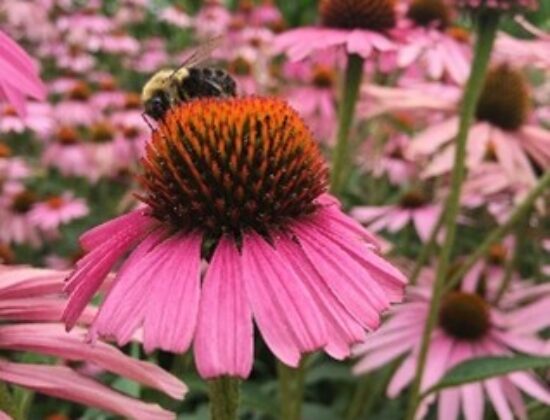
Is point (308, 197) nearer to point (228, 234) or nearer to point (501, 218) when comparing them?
point (228, 234)

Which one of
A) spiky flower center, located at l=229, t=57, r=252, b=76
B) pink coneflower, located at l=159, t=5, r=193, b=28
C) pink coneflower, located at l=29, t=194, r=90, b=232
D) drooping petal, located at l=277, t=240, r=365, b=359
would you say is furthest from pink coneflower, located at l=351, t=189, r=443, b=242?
pink coneflower, located at l=159, t=5, r=193, b=28

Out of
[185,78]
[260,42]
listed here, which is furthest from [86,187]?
[185,78]

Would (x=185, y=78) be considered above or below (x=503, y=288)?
above

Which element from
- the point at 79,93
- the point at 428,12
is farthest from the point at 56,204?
the point at 428,12

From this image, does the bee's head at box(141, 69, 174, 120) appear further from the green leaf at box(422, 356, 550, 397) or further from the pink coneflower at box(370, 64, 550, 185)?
the pink coneflower at box(370, 64, 550, 185)

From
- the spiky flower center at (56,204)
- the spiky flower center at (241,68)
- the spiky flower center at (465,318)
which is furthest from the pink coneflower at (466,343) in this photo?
the spiky flower center at (241,68)

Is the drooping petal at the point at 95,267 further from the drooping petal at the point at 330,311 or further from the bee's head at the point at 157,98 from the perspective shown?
the bee's head at the point at 157,98
